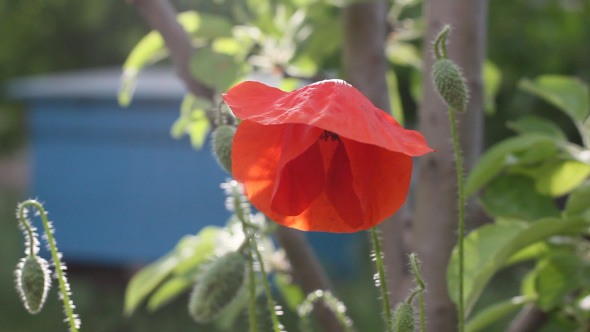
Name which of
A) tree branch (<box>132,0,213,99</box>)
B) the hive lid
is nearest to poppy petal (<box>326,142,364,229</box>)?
tree branch (<box>132,0,213,99</box>)

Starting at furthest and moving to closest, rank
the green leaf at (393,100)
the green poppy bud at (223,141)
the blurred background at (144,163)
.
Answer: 1. the blurred background at (144,163)
2. the green leaf at (393,100)
3. the green poppy bud at (223,141)

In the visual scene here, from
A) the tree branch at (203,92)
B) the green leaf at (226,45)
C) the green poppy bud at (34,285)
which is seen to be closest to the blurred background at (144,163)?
the green leaf at (226,45)

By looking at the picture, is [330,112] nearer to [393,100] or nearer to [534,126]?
[534,126]

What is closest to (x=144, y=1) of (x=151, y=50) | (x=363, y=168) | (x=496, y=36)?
(x=151, y=50)

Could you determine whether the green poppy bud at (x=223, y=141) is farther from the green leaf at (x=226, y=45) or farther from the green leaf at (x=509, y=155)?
the green leaf at (x=226, y=45)

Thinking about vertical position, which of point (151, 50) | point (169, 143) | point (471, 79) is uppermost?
point (169, 143)

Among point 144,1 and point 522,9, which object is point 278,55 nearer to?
point 144,1
